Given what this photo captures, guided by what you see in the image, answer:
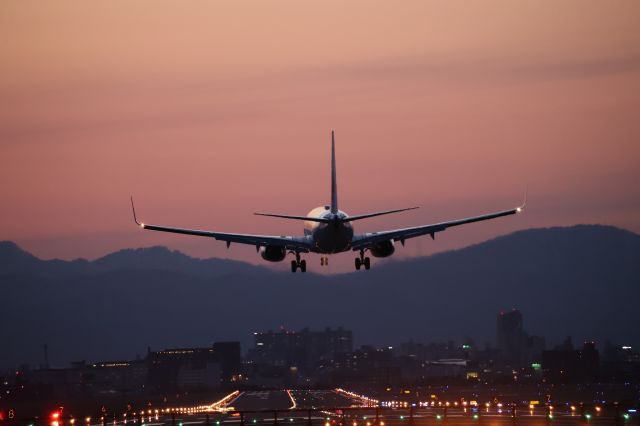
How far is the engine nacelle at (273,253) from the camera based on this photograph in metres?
119

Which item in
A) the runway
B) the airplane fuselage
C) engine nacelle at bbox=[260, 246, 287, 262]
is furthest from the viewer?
engine nacelle at bbox=[260, 246, 287, 262]

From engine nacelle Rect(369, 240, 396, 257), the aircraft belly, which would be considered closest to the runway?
the aircraft belly

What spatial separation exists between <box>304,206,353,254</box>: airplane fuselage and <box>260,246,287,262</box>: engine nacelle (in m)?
5.58

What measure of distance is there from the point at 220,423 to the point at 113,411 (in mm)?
31270

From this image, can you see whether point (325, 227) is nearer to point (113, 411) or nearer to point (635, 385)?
point (113, 411)

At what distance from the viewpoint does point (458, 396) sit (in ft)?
572

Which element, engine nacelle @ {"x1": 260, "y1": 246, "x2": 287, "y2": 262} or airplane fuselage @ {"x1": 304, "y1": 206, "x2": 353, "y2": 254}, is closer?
airplane fuselage @ {"x1": 304, "y1": 206, "x2": 353, "y2": 254}

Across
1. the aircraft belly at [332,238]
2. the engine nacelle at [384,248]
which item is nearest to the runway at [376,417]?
the aircraft belly at [332,238]

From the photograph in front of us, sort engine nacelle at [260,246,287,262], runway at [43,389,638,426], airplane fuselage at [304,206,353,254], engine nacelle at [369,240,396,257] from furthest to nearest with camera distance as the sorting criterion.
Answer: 1. engine nacelle at [369,240,396,257]
2. engine nacelle at [260,246,287,262]
3. airplane fuselage at [304,206,353,254]
4. runway at [43,389,638,426]

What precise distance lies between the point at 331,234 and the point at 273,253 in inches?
390

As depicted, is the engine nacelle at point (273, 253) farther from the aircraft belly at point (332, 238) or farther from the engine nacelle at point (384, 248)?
the engine nacelle at point (384, 248)

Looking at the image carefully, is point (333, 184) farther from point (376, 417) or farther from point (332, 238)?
point (376, 417)

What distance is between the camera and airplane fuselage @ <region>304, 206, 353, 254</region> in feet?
362

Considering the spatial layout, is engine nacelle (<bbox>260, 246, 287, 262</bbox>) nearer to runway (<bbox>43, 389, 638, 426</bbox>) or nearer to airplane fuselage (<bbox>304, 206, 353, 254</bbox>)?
airplane fuselage (<bbox>304, 206, 353, 254</bbox>)
